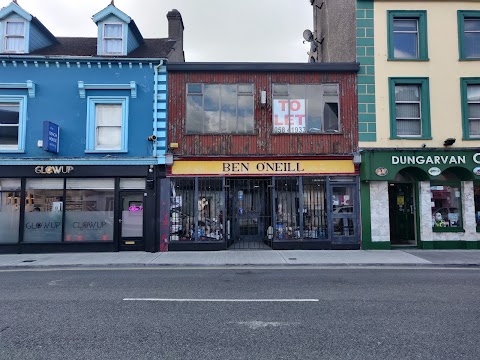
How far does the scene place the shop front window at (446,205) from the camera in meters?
14.2

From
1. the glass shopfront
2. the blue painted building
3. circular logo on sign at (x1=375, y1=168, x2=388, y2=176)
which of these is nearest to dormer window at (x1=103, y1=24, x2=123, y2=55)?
the blue painted building

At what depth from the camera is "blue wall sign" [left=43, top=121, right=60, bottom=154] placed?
13.0m

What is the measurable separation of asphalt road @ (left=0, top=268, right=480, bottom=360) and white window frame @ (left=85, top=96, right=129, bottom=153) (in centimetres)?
627

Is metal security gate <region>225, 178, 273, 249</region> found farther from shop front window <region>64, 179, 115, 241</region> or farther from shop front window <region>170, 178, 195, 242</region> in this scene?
shop front window <region>64, 179, 115, 241</region>

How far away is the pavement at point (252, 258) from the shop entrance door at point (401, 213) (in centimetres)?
159

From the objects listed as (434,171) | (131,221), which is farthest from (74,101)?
(434,171)

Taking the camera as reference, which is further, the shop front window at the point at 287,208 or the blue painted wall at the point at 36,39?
A: the blue painted wall at the point at 36,39

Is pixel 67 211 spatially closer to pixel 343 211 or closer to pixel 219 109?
pixel 219 109

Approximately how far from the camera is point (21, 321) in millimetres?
5543

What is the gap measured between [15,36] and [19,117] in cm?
357

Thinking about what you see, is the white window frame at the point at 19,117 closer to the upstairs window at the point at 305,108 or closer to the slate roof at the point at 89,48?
the slate roof at the point at 89,48

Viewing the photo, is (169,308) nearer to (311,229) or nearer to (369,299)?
(369,299)

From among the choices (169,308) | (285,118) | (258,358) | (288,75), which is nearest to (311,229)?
(285,118)

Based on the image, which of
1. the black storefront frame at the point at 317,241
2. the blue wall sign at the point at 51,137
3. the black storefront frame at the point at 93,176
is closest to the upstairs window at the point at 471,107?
the black storefront frame at the point at 317,241
